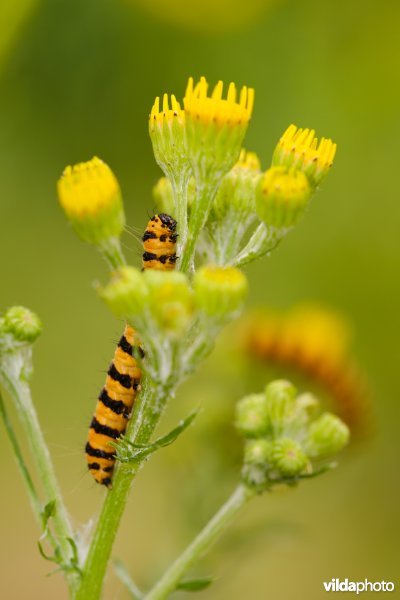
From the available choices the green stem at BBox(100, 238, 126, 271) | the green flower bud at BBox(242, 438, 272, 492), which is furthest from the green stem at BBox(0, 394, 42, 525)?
the green flower bud at BBox(242, 438, 272, 492)

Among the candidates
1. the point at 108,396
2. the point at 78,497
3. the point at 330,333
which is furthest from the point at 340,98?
the point at 108,396

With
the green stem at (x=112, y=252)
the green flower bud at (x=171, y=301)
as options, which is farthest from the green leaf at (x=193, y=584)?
the green stem at (x=112, y=252)

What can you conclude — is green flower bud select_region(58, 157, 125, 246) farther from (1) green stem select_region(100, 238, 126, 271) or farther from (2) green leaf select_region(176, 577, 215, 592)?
(2) green leaf select_region(176, 577, 215, 592)

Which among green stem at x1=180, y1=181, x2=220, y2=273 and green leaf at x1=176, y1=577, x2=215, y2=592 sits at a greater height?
green stem at x1=180, y1=181, x2=220, y2=273

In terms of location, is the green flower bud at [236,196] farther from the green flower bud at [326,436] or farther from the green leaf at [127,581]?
the green leaf at [127,581]

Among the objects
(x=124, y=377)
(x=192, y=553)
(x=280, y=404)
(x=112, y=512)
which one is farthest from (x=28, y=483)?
(x=280, y=404)

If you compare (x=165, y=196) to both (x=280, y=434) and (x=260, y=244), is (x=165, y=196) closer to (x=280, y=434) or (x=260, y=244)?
(x=260, y=244)

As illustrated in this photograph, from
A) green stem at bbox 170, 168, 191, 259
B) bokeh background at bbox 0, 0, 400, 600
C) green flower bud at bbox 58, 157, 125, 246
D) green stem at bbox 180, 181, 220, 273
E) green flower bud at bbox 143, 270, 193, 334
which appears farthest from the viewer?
bokeh background at bbox 0, 0, 400, 600
